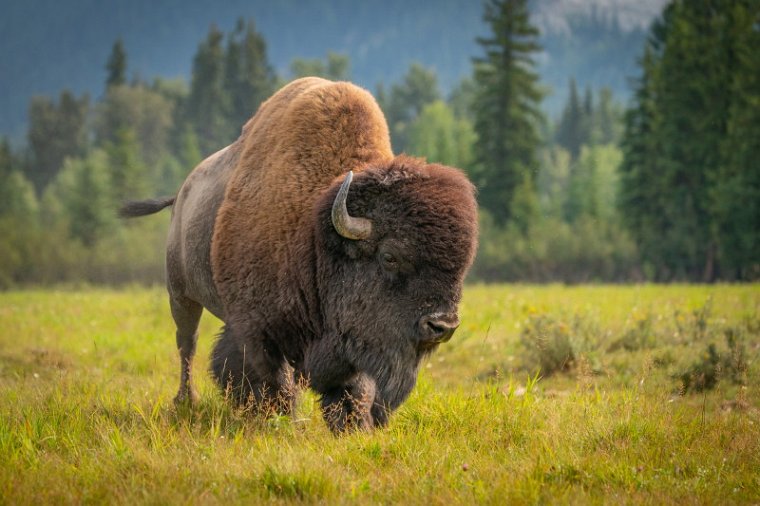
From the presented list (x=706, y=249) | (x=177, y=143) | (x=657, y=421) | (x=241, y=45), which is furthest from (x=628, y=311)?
(x=177, y=143)

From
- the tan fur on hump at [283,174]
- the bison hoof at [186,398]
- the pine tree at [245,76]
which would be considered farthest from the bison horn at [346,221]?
the pine tree at [245,76]

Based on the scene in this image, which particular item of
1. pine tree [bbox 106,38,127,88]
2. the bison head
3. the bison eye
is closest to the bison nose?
the bison head

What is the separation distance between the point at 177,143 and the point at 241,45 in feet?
43.1

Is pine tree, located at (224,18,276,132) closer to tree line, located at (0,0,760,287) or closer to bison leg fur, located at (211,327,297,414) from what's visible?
tree line, located at (0,0,760,287)

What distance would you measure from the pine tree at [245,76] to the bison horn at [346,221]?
156ft

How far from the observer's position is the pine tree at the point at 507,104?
35.4 meters

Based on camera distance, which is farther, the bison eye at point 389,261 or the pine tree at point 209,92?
the pine tree at point 209,92

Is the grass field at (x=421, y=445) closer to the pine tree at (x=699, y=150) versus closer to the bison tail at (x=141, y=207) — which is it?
the bison tail at (x=141, y=207)

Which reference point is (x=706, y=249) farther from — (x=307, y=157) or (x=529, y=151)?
(x=307, y=157)

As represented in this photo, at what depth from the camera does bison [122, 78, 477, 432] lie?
15.7 feet

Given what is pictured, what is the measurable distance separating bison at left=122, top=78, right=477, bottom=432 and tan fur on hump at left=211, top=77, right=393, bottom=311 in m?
0.01

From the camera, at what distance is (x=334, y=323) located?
5145 millimetres

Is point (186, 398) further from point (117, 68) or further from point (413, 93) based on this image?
point (117, 68)

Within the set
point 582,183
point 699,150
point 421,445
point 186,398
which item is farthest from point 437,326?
point 582,183
